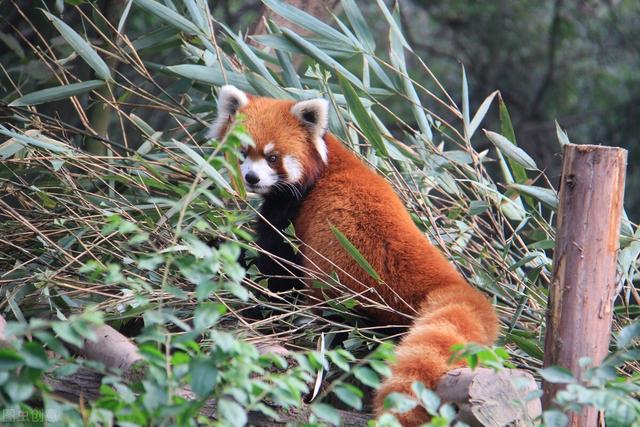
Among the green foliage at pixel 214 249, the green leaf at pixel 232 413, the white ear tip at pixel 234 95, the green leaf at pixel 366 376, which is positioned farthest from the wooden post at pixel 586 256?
the white ear tip at pixel 234 95

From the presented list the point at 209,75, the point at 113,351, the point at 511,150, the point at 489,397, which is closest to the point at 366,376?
the point at 489,397

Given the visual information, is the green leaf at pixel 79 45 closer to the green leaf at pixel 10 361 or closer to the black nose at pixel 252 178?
the black nose at pixel 252 178

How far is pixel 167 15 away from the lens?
338 cm

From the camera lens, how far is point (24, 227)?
3.19 meters

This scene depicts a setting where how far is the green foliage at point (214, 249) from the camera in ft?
5.65

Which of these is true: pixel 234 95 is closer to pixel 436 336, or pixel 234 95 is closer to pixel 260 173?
pixel 260 173

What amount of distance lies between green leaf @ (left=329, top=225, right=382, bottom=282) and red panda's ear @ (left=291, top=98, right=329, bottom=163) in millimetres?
541

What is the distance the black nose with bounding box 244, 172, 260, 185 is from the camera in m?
3.04

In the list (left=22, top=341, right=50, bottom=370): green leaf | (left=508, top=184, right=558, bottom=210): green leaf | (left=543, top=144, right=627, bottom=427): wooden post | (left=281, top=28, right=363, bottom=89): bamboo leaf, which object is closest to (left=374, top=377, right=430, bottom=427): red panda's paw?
(left=543, top=144, right=627, bottom=427): wooden post

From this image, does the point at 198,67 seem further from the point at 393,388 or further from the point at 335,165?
the point at 393,388

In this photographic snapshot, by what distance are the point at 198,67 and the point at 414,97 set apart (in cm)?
92

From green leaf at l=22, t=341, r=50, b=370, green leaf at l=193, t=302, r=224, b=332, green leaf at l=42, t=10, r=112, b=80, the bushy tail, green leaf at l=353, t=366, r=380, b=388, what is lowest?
the bushy tail

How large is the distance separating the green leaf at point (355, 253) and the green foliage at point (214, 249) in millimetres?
11

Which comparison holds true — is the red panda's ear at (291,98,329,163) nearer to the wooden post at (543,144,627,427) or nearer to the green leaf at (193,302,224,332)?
the wooden post at (543,144,627,427)
